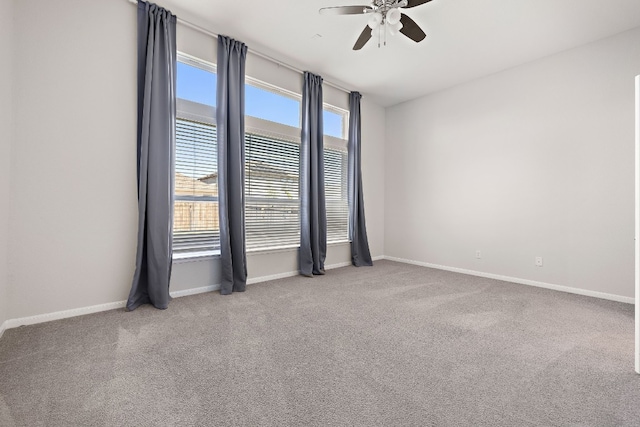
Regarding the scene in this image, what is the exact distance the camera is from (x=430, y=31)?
3227mm

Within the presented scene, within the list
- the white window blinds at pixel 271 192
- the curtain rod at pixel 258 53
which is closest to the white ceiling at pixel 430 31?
the curtain rod at pixel 258 53

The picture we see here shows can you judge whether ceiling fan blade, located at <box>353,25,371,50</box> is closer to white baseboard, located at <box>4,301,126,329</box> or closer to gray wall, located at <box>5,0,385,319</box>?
gray wall, located at <box>5,0,385,319</box>

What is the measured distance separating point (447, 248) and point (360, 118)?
2744mm

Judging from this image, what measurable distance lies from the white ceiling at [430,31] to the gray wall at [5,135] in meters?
1.30

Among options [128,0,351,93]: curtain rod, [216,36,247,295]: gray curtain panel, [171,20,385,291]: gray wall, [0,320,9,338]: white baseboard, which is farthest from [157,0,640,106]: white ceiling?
[0,320,9,338]: white baseboard

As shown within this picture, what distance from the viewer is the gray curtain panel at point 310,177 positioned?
4238 mm

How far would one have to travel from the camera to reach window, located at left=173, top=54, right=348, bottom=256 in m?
3.32

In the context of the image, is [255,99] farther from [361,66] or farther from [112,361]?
[112,361]

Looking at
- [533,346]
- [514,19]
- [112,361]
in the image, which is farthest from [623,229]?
[112,361]

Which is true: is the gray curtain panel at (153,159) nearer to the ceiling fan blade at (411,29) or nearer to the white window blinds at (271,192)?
the white window blinds at (271,192)

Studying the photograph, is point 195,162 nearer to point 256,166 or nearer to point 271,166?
point 256,166

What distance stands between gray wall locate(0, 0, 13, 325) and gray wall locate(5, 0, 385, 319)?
0.02m

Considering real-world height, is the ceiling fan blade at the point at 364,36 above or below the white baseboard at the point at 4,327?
above

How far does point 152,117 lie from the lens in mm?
2871
